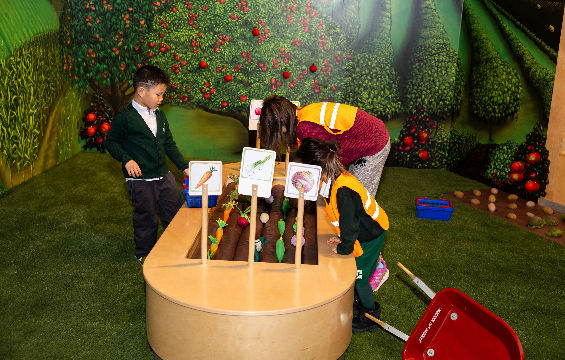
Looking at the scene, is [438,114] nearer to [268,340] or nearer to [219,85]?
[219,85]

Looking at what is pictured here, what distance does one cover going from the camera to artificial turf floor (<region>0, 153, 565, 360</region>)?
2.74m

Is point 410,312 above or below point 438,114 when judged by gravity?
below

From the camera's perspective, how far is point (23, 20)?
5281 millimetres

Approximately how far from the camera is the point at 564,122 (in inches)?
198

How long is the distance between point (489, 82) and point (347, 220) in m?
4.45

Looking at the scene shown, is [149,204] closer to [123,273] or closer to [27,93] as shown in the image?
[123,273]

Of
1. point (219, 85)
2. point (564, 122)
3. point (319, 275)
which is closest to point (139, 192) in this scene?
point (319, 275)

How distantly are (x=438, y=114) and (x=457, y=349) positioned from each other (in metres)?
5.00

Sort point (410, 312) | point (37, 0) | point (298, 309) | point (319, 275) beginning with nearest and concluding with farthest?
point (298, 309), point (319, 275), point (410, 312), point (37, 0)

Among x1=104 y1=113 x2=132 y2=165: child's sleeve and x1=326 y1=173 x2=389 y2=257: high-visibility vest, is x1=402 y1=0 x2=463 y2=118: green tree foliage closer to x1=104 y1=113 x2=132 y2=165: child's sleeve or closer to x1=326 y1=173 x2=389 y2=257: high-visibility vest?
x1=326 y1=173 x2=389 y2=257: high-visibility vest

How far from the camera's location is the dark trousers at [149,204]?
10.8ft

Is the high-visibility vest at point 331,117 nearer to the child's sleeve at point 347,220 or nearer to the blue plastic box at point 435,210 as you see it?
Result: the child's sleeve at point 347,220

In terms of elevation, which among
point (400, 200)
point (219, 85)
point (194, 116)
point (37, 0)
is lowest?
point (400, 200)

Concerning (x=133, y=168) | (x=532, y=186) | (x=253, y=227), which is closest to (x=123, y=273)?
(x=133, y=168)
